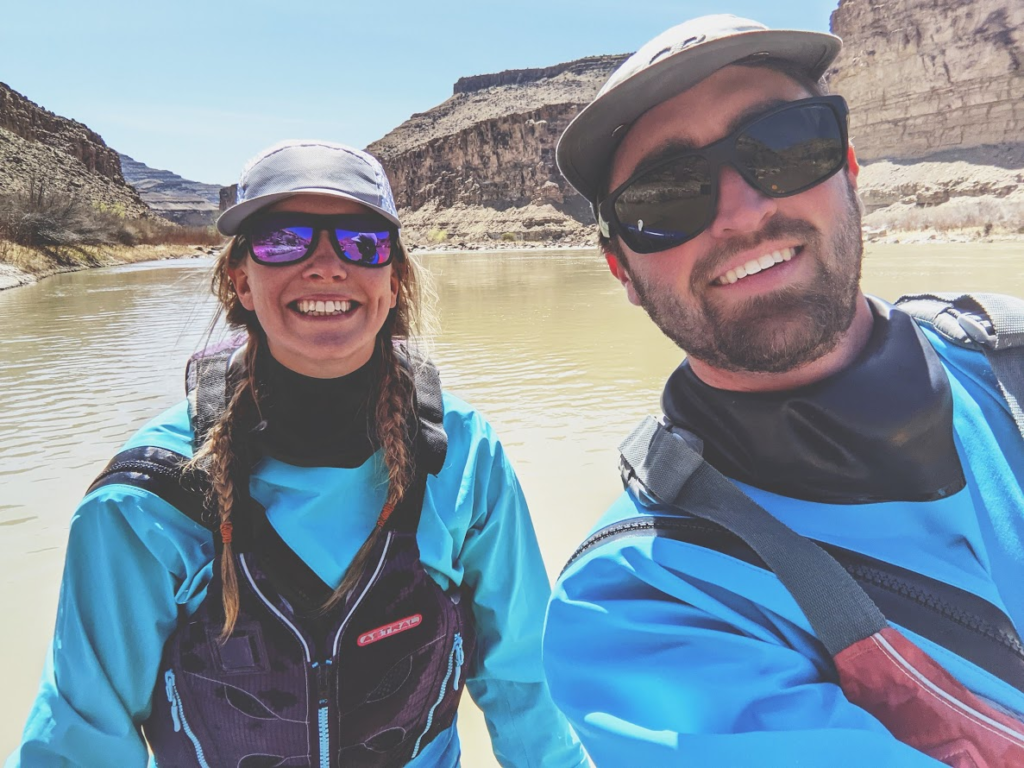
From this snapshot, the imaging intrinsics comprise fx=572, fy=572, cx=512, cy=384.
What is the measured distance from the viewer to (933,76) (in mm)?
48906

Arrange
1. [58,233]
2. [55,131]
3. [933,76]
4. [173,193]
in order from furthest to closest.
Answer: [173,193] < [55,131] < [933,76] < [58,233]

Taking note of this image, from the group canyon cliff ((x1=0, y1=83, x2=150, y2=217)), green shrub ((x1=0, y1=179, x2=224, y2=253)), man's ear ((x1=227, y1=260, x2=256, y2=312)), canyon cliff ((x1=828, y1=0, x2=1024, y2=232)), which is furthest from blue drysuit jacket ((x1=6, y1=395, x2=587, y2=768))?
canyon cliff ((x1=828, y1=0, x2=1024, y2=232))

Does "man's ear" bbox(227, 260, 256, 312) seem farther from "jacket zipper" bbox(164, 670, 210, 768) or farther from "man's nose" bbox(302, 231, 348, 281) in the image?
"jacket zipper" bbox(164, 670, 210, 768)

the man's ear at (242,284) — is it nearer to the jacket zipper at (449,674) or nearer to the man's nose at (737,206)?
the jacket zipper at (449,674)

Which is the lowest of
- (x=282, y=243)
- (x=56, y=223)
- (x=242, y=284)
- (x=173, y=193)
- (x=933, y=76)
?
(x=242, y=284)

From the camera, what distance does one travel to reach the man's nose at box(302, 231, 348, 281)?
60.2 inches

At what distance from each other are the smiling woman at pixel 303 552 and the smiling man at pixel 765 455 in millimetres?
508

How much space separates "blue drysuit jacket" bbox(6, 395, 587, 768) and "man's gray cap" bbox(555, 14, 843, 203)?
857 millimetres

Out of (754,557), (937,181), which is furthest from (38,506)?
(937,181)

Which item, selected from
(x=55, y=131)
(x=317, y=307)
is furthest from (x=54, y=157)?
(x=317, y=307)

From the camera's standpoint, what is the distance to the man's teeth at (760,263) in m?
1.17

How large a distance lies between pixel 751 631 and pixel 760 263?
701mm

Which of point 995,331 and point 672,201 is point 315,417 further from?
point 995,331

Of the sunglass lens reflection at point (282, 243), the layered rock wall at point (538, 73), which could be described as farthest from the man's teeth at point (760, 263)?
the layered rock wall at point (538, 73)
